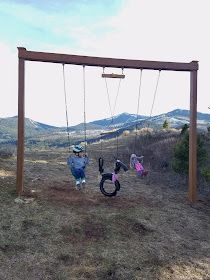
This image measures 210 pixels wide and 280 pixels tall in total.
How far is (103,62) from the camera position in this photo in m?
12.4

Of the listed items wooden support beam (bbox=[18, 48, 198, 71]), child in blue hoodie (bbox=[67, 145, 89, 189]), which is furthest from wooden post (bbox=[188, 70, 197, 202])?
child in blue hoodie (bbox=[67, 145, 89, 189])

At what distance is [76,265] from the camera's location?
8602 mm

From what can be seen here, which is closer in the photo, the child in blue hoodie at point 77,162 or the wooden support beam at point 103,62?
the wooden support beam at point 103,62

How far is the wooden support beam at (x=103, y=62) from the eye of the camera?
12008 millimetres

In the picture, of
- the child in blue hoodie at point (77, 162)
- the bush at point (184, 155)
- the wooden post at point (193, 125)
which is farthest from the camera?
the bush at point (184, 155)

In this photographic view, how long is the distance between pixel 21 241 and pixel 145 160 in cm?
1345

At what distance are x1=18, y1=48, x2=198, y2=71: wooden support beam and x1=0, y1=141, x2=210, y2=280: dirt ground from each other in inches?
165

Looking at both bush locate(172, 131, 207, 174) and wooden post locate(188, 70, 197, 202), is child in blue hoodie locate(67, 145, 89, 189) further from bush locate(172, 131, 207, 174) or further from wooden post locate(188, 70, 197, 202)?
bush locate(172, 131, 207, 174)

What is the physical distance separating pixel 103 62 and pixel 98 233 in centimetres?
524

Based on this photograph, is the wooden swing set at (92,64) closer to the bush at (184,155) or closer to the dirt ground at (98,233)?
the dirt ground at (98,233)

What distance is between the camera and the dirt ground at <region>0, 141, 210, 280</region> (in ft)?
28.0

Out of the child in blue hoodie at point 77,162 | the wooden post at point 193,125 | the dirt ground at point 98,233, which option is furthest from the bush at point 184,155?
the child in blue hoodie at point 77,162

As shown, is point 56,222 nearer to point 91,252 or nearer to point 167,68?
point 91,252

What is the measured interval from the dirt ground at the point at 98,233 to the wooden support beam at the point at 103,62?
4.18 meters
